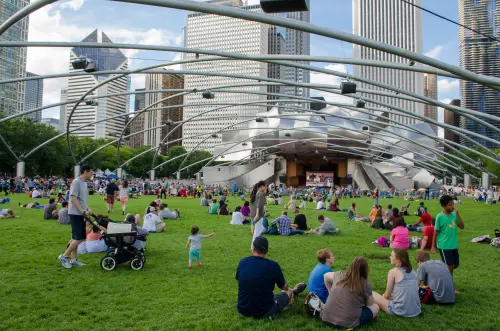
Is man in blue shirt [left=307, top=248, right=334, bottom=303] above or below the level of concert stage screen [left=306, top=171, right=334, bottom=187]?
below

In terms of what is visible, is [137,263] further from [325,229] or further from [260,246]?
[325,229]

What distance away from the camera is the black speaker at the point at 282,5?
7.16m

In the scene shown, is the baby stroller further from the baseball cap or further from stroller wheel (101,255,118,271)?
the baseball cap

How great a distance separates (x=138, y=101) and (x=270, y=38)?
230 feet

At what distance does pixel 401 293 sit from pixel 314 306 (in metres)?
1.16

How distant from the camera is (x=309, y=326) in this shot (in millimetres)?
4539

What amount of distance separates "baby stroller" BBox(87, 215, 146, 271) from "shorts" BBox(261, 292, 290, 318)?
3.34 meters

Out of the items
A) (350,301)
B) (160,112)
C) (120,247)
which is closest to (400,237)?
(350,301)

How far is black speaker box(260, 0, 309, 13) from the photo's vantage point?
7156 millimetres

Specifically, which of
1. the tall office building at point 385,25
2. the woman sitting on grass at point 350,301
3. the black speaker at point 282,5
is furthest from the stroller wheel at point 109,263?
the tall office building at point 385,25

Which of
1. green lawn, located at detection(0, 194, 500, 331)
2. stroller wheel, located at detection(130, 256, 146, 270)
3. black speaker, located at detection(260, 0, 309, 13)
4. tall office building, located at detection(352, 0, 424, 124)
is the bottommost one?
green lawn, located at detection(0, 194, 500, 331)

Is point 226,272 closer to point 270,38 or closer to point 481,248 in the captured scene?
point 481,248

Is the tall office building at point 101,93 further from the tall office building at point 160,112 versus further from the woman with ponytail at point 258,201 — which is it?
the woman with ponytail at point 258,201

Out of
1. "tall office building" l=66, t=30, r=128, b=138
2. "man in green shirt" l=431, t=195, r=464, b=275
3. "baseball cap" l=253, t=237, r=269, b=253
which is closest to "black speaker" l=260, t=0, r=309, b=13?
"man in green shirt" l=431, t=195, r=464, b=275
